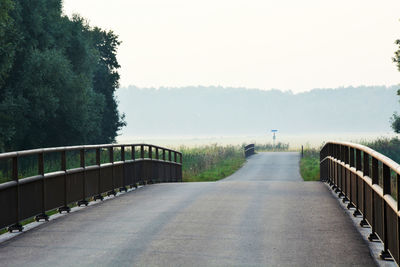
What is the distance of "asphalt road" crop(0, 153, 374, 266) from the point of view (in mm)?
8242

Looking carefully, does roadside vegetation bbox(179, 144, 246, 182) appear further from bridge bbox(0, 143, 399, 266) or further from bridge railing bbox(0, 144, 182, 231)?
bridge bbox(0, 143, 399, 266)

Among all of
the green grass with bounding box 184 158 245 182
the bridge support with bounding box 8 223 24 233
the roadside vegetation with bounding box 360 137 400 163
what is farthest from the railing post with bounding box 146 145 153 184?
the roadside vegetation with bounding box 360 137 400 163

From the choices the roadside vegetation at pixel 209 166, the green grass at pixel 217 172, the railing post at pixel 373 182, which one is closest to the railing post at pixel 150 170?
the roadside vegetation at pixel 209 166

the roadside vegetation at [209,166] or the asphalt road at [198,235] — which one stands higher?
the asphalt road at [198,235]

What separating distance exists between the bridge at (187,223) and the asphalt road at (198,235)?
1cm

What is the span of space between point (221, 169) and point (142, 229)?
32.2 metres

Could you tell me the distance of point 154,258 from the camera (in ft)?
27.0

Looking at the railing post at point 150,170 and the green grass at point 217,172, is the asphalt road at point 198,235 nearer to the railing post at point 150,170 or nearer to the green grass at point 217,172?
the railing post at point 150,170

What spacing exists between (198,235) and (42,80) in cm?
2973

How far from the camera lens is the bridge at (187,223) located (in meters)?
8.29

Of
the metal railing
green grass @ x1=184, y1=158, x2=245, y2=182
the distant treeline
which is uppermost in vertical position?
the distant treeline

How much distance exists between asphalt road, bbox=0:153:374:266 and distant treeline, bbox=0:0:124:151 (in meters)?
20.2

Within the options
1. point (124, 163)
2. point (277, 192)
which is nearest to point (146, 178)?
point (124, 163)

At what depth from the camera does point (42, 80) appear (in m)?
38.0
